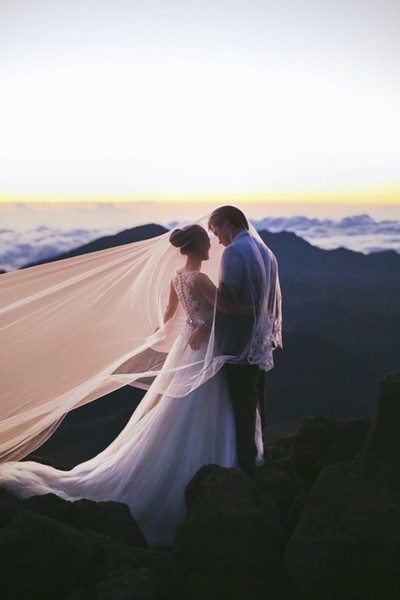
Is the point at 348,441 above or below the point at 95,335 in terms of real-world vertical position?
below

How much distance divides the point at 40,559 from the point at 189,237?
2.69m

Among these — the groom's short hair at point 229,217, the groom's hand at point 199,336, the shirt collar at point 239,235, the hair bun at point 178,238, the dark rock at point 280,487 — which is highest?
the groom's short hair at point 229,217

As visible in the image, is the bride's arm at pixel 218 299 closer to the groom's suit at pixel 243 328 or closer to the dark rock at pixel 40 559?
the groom's suit at pixel 243 328

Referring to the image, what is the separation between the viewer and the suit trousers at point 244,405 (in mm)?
5664

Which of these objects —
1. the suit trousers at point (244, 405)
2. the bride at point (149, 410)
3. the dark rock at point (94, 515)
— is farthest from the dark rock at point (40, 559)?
the suit trousers at point (244, 405)

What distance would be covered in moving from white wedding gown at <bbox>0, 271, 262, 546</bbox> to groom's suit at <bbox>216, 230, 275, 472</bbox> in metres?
0.09

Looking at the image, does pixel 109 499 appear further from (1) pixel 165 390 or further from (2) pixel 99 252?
(2) pixel 99 252

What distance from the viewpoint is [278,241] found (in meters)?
20.0

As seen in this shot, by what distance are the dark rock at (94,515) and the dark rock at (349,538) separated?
1.14 m

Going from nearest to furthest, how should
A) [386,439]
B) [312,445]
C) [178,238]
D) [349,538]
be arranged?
[349,538]
[386,439]
[178,238]
[312,445]

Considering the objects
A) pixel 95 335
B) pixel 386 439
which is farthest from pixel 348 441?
pixel 95 335

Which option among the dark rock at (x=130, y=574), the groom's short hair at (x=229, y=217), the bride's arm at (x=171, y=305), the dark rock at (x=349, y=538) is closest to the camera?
the dark rock at (x=130, y=574)

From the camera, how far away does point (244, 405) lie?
224 inches

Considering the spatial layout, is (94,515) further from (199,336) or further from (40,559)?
(199,336)
